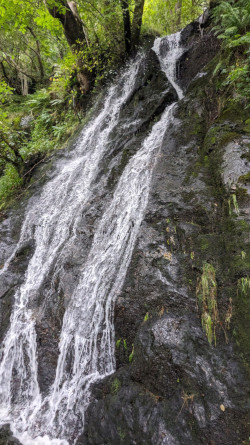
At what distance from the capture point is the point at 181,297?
4008 mm

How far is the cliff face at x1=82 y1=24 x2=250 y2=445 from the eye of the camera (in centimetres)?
308

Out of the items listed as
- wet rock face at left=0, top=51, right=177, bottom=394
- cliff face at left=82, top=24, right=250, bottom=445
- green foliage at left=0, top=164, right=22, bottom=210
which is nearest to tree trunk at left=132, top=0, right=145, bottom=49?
wet rock face at left=0, top=51, right=177, bottom=394

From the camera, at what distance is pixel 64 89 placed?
1163 cm

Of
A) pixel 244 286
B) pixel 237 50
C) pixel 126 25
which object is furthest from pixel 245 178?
pixel 126 25

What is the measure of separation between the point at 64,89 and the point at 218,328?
39.2ft

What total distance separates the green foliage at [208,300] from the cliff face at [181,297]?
0.02m

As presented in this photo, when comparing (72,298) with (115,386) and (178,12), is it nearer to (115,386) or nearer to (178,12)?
(115,386)

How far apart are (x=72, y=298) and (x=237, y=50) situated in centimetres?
693

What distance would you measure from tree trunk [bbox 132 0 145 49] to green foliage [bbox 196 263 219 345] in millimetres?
10219

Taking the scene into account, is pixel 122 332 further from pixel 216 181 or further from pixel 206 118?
pixel 206 118

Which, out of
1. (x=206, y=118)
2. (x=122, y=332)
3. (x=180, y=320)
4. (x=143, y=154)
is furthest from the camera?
(x=143, y=154)

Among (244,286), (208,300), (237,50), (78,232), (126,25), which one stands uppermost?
(126,25)

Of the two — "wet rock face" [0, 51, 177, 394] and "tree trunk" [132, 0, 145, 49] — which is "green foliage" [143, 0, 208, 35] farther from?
"wet rock face" [0, 51, 177, 394]

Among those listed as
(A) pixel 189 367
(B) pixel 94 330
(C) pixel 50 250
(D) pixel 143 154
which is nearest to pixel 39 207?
(C) pixel 50 250
